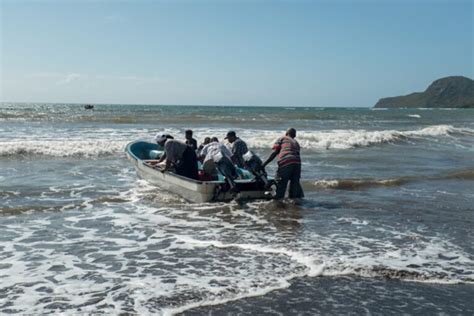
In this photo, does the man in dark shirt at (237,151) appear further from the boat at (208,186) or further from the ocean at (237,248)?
the ocean at (237,248)

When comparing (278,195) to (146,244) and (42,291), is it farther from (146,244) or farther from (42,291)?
(42,291)

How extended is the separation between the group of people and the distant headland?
152m

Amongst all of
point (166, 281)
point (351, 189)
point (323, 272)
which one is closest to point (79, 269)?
point (166, 281)

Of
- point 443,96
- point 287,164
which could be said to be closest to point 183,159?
point 287,164

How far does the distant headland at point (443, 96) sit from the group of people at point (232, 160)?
152 metres

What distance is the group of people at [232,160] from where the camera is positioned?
1054 cm

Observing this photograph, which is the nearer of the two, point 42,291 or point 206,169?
point 42,291

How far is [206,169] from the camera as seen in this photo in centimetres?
1107

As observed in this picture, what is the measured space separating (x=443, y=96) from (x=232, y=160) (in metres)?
168

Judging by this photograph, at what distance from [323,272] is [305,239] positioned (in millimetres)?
1594

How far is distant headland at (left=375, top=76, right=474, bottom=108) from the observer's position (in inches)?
6196

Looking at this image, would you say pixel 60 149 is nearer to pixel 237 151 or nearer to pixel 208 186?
pixel 237 151

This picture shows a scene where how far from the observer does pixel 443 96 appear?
164125 millimetres

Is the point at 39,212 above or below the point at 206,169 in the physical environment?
below
